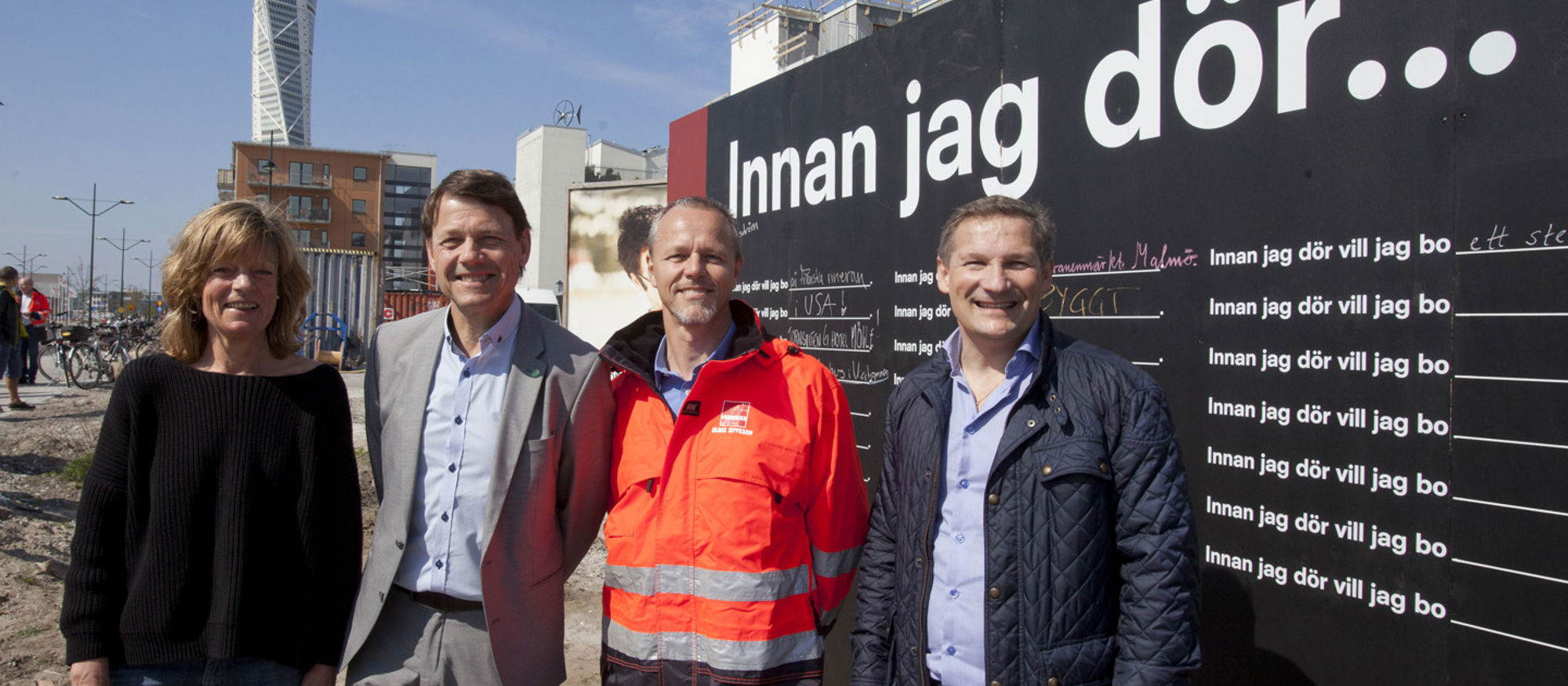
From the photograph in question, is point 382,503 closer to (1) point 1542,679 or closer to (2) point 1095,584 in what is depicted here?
(2) point 1095,584

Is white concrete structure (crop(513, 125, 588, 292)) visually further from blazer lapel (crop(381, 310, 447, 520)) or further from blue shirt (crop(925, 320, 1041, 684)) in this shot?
blue shirt (crop(925, 320, 1041, 684))

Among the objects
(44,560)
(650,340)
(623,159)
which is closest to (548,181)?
(623,159)

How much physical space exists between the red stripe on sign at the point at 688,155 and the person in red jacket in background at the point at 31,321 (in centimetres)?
1335

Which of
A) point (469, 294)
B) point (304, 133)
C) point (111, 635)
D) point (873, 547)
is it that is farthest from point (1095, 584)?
point (304, 133)

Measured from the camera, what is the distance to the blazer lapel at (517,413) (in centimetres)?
235

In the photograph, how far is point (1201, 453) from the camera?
2664 mm

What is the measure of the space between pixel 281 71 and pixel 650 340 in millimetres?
196827

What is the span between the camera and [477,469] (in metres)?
2.41

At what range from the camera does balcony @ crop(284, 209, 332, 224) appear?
245 feet

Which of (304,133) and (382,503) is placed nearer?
(382,503)

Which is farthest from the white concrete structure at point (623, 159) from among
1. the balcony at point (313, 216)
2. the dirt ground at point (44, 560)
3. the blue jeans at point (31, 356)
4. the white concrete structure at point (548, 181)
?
the dirt ground at point (44, 560)

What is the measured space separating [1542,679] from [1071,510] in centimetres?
114

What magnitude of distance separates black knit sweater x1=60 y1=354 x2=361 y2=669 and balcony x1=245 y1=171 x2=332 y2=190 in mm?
81881

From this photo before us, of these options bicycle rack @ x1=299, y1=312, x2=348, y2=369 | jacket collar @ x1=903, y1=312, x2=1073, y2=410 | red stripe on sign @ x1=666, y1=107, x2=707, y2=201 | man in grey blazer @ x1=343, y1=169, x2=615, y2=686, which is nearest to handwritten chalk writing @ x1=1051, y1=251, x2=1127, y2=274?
jacket collar @ x1=903, y1=312, x2=1073, y2=410
